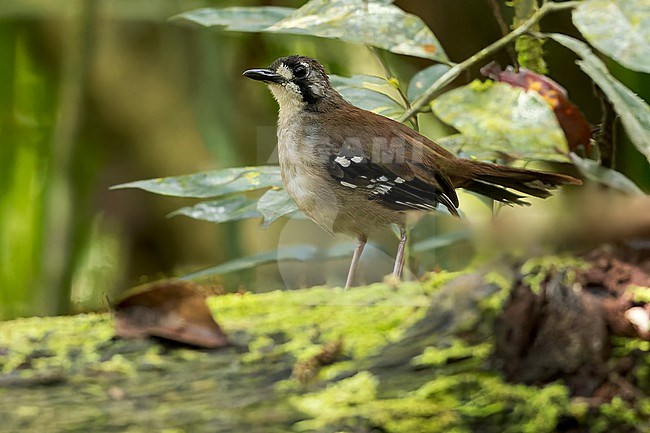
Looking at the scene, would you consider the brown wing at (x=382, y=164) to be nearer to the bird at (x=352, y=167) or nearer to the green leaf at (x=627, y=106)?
the bird at (x=352, y=167)

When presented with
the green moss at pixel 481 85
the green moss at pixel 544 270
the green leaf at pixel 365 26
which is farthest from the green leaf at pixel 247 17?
the green moss at pixel 544 270

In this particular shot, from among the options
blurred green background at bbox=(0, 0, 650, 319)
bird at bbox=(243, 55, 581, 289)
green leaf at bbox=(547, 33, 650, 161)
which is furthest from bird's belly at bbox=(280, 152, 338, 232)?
blurred green background at bbox=(0, 0, 650, 319)

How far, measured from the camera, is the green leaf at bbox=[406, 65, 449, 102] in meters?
0.62

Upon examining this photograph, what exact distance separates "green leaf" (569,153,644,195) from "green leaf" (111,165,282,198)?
0.21 meters

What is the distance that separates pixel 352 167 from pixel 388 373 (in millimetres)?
137

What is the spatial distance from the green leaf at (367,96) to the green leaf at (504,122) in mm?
34

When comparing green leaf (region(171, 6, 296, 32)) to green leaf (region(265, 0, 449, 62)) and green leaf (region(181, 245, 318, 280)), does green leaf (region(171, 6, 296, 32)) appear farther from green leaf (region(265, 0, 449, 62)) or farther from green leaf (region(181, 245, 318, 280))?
green leaf (region(181, 245, 318, 280))

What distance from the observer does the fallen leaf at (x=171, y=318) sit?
2.00ft

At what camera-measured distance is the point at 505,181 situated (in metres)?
0.51

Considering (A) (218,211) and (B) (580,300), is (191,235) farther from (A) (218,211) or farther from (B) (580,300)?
(B) (580,300)

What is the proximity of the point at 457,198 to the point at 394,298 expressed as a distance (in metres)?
0.11

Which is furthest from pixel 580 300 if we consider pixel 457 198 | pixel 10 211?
pixel 10 211

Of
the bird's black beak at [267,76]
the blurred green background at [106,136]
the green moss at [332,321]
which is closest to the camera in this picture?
the bird's black beak at [267,76]

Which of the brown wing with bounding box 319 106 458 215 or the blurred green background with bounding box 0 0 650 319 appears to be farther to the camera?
the blurred green background with bounding box 0 0 650 319
